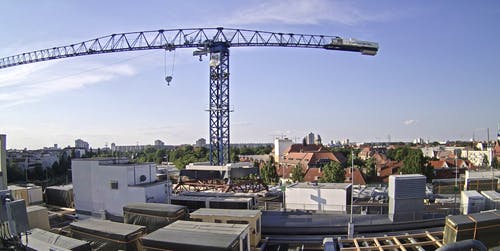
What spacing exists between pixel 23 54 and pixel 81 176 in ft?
145

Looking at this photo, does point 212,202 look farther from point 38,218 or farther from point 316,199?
point 38,218

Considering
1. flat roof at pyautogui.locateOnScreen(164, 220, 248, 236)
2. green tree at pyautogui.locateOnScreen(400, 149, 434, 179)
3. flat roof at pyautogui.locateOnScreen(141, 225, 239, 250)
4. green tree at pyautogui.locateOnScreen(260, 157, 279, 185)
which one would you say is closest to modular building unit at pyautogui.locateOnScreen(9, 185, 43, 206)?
flat roof at pyautogui.locateOnScreen(164, 220, 248, 236)

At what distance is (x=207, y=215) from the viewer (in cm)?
1216

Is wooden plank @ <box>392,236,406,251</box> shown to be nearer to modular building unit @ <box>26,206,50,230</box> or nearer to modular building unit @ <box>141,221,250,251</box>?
modular building unit @ <box>141,221,250,251</box>

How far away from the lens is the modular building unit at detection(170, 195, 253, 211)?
1502 cm

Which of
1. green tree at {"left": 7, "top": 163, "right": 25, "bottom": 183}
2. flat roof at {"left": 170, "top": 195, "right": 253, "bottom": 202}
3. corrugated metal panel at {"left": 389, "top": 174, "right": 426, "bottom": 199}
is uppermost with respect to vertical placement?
corrugated metal panel at {"left": 389, "top": 174, "right": 426, "bottom": 199}

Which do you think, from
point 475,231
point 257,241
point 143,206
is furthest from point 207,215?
point 475,231

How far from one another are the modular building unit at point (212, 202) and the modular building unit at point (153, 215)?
2.61 metres

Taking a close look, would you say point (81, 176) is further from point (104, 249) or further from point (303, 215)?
point (303, 215)

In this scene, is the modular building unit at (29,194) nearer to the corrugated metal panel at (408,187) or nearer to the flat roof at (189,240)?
the flat roof at (189,240)

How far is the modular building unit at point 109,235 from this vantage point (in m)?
10.7

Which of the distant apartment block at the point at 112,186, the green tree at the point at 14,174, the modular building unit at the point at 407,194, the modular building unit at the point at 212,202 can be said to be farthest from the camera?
the green tree at the point at 14,174

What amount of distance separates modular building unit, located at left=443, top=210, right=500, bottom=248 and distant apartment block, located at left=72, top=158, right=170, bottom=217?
39.9 feet

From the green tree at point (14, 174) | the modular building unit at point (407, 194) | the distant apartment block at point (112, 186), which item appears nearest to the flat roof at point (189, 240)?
the distant apartment block at point (112, 186)
